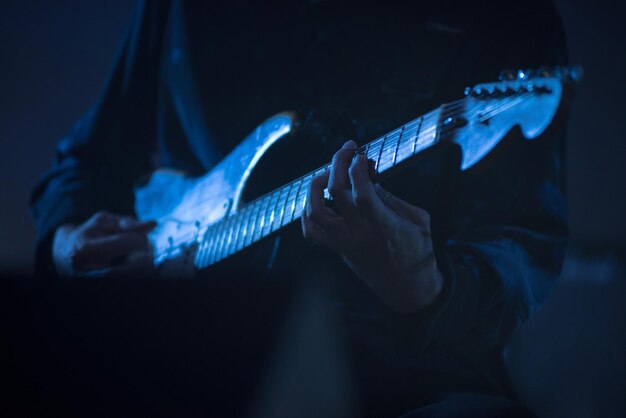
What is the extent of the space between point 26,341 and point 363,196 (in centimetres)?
39

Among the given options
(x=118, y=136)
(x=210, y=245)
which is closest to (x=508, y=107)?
(x=210, y=245)

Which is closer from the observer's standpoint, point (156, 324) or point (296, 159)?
point (156, 324)

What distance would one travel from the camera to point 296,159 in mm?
856

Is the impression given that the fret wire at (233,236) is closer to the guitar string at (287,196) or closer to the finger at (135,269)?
the guitar string at (287,196)

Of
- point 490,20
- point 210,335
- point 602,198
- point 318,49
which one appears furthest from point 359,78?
point 602,198

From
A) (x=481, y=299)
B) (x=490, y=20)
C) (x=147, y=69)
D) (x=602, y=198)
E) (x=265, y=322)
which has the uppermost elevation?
(x=147, y=69)

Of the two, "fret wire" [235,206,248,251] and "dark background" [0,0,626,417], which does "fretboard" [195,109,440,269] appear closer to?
"fret wire" [235,206,248,251]

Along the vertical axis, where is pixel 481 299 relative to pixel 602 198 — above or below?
above

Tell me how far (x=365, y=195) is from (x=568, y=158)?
0.62 metres

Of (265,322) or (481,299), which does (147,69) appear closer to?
(265,322)

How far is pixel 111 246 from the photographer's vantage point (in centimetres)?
103

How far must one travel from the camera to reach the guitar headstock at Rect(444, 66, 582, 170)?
61 centimetres

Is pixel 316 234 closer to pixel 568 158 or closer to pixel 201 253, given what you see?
pixel 201 253

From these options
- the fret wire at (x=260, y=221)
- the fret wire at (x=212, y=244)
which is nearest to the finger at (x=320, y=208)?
the fret wire at (x=260, y=221)
